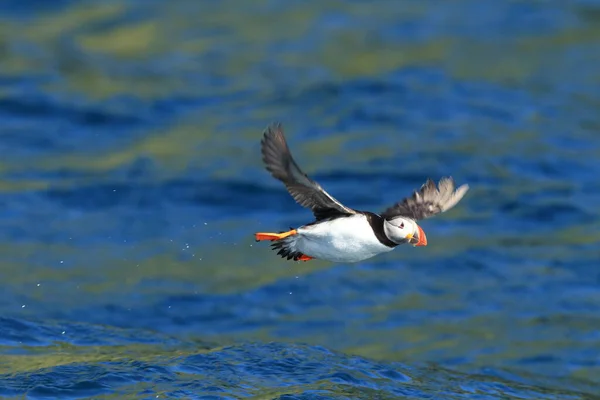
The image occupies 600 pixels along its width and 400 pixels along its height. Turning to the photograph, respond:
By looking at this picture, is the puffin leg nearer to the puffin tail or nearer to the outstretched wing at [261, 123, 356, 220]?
the puffin tail

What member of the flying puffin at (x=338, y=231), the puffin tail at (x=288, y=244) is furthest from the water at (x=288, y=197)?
the flying puffin at (x=338, y=231)

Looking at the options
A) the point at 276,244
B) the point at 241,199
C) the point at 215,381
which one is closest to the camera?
the point at 276,244

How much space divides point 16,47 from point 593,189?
35.3 feet

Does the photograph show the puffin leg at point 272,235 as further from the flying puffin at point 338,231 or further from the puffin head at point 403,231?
the puffin head at point 403,231

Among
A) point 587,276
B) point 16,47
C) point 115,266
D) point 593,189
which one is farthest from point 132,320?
point 16,47

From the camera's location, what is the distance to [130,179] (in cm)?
1719

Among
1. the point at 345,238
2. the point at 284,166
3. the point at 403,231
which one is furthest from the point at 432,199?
the point at 284,166

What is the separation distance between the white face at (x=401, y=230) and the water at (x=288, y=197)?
189 centimetres

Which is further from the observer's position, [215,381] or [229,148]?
[229,148]

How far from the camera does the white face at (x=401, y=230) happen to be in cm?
846

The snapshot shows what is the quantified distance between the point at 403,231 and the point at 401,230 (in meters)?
0.02

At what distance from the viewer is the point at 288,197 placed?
56.1 feet

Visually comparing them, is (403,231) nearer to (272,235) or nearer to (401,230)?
(401,230)

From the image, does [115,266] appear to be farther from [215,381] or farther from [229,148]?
[215,381]
